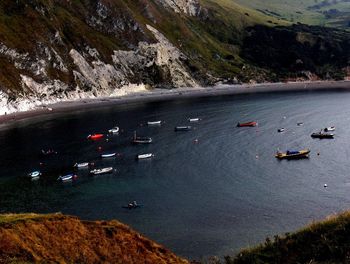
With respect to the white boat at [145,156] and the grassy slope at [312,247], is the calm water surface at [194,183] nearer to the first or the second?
the white boat at [145,156]

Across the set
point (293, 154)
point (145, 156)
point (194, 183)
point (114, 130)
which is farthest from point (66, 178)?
point (114, 130)

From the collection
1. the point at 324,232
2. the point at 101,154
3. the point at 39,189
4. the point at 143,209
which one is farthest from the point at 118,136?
the point at 324,232

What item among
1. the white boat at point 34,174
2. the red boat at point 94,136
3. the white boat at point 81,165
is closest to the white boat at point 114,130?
the red boat at point 94,136

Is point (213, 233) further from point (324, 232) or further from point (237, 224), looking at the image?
point (324, 232)

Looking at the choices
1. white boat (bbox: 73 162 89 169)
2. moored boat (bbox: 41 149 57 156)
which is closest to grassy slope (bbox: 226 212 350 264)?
white boat (bbox: 73 162 89 169)

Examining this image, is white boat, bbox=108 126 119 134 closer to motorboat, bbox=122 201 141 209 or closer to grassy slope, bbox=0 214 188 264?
motorboat, bbox=122 201 141 209

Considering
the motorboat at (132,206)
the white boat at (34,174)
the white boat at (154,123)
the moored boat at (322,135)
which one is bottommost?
the moored boat at (322,135)
